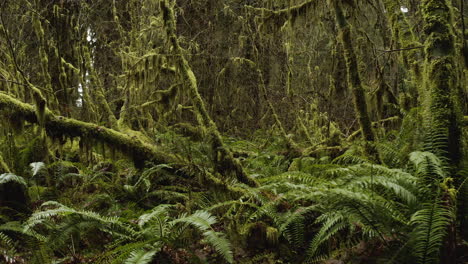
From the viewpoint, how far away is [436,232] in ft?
7.82

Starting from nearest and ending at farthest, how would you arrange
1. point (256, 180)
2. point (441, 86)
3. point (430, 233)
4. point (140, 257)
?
point (430, 233)
point (140, 257)
point (441, 86)
point (256, 180)

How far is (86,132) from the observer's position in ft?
14.9

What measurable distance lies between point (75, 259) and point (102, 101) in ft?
12.2

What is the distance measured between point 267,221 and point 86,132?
262 centimetres

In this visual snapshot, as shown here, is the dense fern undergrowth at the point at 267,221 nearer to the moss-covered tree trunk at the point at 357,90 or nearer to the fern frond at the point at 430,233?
the fern frond at the point at 430,233

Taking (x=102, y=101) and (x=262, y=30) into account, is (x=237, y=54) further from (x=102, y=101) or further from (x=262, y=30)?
(x=102, y=101)

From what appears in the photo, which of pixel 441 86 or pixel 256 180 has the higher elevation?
pixel 441 86

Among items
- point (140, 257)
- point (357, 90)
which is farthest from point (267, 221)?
point (357, 90)

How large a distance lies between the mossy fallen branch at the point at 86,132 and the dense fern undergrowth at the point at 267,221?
0.19 metres

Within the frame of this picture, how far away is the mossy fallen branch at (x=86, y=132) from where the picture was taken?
14.4ft

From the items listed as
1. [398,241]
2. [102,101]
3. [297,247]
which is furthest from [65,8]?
[398,241]

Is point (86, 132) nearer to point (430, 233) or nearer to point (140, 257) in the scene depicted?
point (140, 257)

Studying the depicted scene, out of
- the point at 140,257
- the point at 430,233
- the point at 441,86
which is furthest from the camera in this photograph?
the point at 441,86

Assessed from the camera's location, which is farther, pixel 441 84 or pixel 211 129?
pixel 211 129
